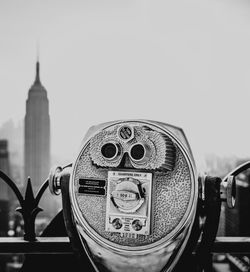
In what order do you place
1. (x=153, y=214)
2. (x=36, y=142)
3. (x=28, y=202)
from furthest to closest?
(x=36, y=142) < (x=28, y=202) < (x=153, y=214)

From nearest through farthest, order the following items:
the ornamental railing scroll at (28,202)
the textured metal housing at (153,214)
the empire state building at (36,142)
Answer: the textured metal housing at (153,214) < the ornamental railing scroll at (28,202) < the empire state building at (36,142)

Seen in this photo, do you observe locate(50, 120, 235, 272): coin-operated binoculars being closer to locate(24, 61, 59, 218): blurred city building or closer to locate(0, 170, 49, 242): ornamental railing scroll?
locate(0, 170, 49, 242): ornamental railing scroll

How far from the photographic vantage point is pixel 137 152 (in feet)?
4.19

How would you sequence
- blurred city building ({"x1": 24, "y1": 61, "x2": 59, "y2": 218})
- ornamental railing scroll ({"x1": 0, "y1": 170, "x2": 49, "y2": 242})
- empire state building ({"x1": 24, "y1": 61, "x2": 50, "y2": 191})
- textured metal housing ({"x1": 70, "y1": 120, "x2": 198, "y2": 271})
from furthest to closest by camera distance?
empire state building ({"x1": 24, "y1": 61, "x2": 50, "y2": 191})
blurred city building ({"x1": 24, "y1": 61, "x2": 59, "y2": 218})
ornamental railing scroll ({"x1": 0, "y1": 170, "x2": 49, "y2": 242})
textured metal housing ({"x1": 70, "y1": 120, "x2": 198, "y2": 271})

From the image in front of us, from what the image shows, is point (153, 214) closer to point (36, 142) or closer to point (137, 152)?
point (137, 152)

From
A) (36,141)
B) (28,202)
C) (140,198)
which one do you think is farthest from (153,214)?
(36,141)

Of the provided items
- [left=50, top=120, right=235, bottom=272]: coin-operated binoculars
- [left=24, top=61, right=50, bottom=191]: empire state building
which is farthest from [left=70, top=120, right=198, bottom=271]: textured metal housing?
[left=24, top=61, right=50, bottom=191]: empire state building

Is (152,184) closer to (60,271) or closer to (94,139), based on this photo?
(94,139)

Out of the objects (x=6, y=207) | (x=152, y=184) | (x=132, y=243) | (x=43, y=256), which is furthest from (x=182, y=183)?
(x=6, y=207)

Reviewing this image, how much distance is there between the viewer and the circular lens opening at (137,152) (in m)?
1.27

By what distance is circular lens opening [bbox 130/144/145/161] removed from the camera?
1.27m

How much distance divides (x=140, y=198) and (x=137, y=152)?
0.43ft

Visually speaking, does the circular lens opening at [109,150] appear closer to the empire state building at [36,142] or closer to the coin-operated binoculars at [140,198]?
the coin-operated binoculars at [140,198]

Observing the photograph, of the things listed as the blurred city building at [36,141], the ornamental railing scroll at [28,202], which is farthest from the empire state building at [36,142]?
the ornamental railing scroll at [28,202]
